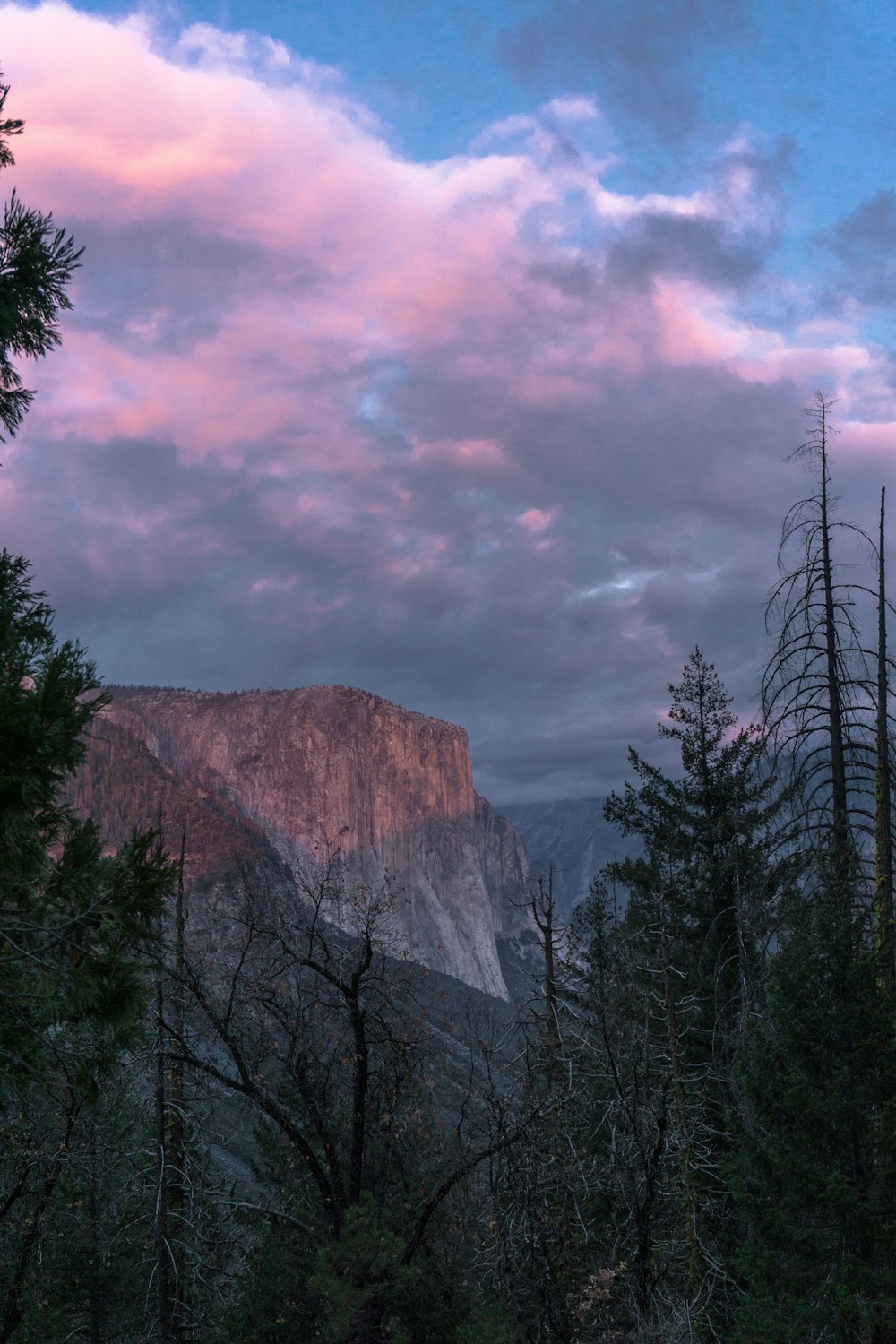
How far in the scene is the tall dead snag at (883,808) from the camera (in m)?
→ 13.3

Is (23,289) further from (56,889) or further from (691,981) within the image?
(691,981)

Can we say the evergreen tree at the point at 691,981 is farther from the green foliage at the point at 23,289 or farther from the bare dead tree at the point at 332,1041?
the green foliage at the point at 23,289

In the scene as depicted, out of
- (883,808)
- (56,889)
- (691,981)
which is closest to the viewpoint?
(56,889)

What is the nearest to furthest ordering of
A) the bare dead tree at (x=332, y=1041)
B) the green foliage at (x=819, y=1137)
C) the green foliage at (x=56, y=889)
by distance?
the green foliage at (x=56, y=889)
the bare dead tree at (x=332, y=1041)
the green foliage at (x=819, y=1137)

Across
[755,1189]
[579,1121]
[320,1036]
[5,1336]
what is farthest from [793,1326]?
[5,1336]

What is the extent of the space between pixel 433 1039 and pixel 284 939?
9.37ft

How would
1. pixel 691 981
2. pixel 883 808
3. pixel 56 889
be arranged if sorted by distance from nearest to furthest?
pixel 56 889
pixel 883 808
pixel 691 981

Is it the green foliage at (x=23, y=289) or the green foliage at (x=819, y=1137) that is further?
the green foliage at (x=819, y=1137)

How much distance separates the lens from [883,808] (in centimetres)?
1434

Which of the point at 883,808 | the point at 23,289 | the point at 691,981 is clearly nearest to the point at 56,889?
the point at 23,289

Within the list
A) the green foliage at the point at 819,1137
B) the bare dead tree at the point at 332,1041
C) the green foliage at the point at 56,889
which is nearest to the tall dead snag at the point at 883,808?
the green foliage at the point at 819,1137

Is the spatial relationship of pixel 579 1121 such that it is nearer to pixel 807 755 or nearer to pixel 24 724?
pixel 807 755

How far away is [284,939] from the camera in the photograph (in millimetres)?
13516

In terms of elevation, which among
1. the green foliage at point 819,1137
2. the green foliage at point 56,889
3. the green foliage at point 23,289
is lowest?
the green foliage at point 819,1137
